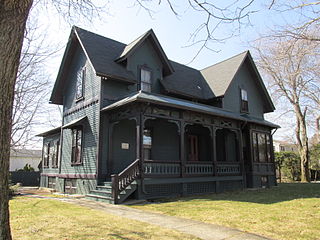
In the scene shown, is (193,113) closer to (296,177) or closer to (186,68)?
(186,68)

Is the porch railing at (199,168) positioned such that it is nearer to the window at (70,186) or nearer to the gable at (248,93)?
the gable at (248,93)

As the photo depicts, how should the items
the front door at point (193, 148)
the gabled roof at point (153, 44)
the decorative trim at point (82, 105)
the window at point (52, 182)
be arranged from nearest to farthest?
the decorative trim at point (82, 105)
the gabled roof at point (153, 44)
the front door at point (193, 148)
the window at point (52, 182)

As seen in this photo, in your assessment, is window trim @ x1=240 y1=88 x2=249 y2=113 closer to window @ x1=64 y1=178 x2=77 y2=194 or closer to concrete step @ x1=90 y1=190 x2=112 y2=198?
concrete step @ x1=90 y1=190 x2=112 y2=198

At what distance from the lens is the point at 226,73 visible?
19594 mm

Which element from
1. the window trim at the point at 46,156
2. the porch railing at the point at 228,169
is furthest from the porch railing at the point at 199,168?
the window trim at the point at 46,156

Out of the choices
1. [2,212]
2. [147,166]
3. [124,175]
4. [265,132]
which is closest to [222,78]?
[265,132]

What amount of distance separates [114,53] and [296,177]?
22115 mm

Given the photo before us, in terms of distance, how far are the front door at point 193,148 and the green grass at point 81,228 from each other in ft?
33.8

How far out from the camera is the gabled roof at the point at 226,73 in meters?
18.3

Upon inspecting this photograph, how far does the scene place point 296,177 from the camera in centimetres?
2672

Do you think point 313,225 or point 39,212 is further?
point 39,212

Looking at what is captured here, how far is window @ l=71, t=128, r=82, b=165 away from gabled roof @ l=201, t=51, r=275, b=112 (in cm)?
920

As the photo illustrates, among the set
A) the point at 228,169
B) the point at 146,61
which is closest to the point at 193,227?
the point at 228,169

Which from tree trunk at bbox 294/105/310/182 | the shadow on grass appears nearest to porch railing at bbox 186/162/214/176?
the shadow on grass
